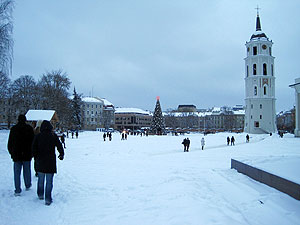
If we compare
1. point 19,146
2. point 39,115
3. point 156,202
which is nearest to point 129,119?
point 39,115

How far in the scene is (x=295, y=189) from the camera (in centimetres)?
534

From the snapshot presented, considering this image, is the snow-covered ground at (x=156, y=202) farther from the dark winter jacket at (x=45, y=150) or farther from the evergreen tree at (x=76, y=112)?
the evergreen tree at (x=76, y=112)

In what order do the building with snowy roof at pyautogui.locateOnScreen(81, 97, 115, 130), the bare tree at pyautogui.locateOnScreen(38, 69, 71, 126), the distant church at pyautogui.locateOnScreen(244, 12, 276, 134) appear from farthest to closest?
the building with snowy roof at pyautogui.locateOnScreen(81, 97, 115, 130) → the distant church at pyautogui.locateOnScreen(244, 12, 276, 134) → the bare tree at pyautogui.locateOnScreen(38, 69, 71, 126)

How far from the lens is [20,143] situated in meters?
5.60

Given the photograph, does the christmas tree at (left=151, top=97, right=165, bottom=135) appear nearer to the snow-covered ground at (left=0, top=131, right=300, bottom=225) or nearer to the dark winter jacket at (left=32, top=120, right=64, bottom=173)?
the snow-covered ground at (left=0, top=131, right=300, bottom=225)

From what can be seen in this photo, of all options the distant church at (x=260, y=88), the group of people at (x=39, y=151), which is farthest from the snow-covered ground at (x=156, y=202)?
the distant church at (x=260, y=88)

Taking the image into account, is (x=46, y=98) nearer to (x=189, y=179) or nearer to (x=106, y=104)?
(x=189, y=179)

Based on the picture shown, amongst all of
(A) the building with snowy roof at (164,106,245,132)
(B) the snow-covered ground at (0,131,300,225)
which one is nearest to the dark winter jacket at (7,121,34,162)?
(B) the snow-covered ground at (0,131,300,225)

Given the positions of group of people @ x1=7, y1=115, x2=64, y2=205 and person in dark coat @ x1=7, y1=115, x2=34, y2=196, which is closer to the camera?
group of people @ x1=7, y1=115, x2=64, y2=205

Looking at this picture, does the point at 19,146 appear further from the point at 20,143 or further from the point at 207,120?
the point at 207,120

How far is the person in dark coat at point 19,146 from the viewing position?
557cm

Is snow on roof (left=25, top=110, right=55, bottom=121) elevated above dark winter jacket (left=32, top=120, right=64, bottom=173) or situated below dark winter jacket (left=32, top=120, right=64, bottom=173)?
above

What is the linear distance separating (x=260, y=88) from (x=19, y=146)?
5838cm

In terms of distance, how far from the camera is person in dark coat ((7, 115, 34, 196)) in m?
5.57
